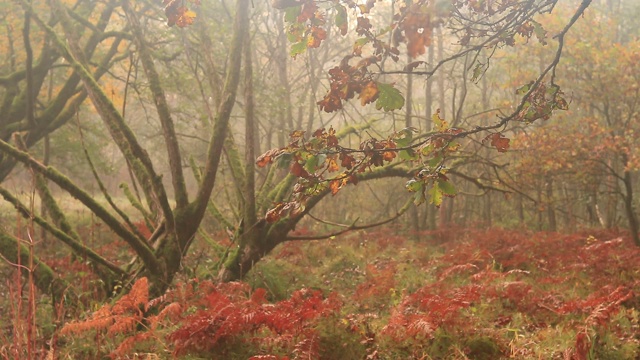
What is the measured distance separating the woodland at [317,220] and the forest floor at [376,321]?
1.0 inches

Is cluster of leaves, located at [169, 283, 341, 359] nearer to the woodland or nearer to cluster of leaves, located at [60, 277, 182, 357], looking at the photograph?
the woodland

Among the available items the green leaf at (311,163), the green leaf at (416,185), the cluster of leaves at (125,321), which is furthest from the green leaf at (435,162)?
the cluster of leaves at (125,321)

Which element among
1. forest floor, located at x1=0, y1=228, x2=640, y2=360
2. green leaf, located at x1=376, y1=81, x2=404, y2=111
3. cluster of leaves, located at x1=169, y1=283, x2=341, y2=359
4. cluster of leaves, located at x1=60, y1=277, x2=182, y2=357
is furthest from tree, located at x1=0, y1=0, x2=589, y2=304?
cluster of leaves, located at x1=60, y1=277, x2=182, y2=357

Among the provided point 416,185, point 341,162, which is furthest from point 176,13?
point 416,185

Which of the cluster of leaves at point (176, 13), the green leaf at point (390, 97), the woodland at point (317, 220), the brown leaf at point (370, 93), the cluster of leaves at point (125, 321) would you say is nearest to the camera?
the green leaf at point (390, 97)

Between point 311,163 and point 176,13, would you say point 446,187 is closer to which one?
point 311,163

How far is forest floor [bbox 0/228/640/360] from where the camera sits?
4309 millimetres

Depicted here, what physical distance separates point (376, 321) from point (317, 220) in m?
1.50

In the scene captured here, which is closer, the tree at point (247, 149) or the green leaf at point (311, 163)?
the green leaf at point (311, 163)

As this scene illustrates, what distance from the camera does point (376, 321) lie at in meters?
5.88

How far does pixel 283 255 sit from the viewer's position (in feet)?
36.5

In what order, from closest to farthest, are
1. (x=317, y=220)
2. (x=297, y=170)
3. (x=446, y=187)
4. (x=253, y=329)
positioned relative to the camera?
(x=446, y=187) < (x=297, y=170) < (x=253, y=329) < (x=317, y=220)

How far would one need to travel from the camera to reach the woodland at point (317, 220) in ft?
9.32

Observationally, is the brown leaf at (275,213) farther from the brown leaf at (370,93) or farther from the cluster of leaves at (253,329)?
the cluster of leaves at (253,329)
